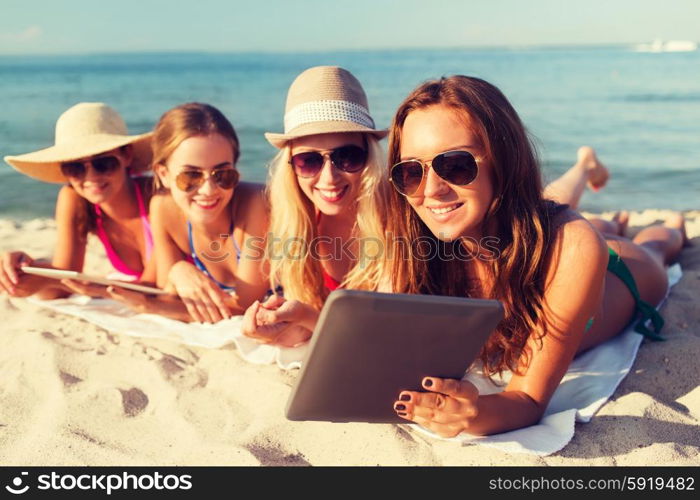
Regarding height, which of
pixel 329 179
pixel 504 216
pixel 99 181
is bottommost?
pixel 99 181

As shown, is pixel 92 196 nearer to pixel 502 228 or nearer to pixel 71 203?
pixel 71 203

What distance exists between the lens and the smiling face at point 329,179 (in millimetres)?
3227

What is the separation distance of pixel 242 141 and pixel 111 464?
38.0 feet

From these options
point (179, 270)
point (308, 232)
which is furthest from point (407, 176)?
point (179, 270)

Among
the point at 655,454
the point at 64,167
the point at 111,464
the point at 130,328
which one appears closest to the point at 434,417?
the point at 655,454

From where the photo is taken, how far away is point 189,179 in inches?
142

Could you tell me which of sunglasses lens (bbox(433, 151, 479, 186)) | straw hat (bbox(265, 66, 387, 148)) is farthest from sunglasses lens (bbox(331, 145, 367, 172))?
sunglasses lens (bbox(433, 151, 479, 186))

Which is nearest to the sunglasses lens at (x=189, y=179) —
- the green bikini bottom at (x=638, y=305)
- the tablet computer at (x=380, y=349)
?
the tablet computer at (x=380, y=349)

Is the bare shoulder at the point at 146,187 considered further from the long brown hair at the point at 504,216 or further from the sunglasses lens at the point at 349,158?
the long brown hair at the point at 504,216

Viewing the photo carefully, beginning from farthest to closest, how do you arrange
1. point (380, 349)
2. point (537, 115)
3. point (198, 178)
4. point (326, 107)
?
point (537, 115) < point (198, 178) < point (326, 107) < point (380, 349)

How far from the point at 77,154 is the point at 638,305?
3458 mm

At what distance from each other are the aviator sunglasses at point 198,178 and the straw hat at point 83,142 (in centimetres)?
66

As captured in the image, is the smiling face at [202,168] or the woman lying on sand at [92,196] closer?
the smiling face at [202,168]

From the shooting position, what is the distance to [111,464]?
2.44 m
